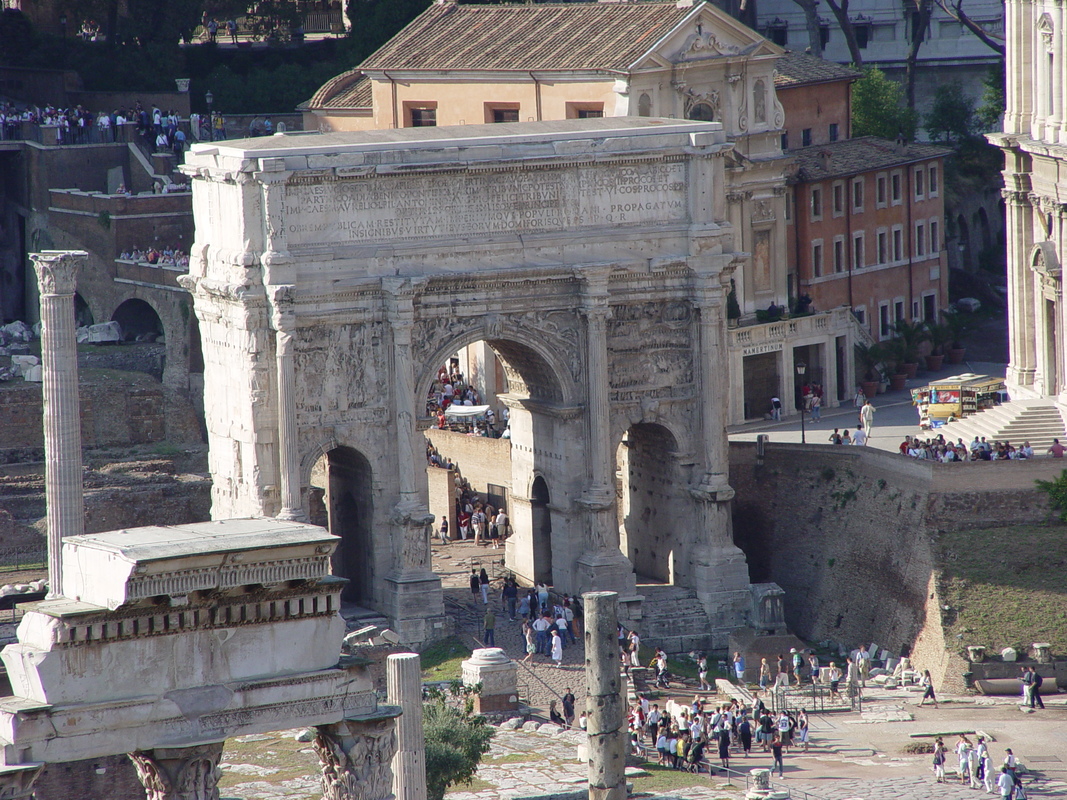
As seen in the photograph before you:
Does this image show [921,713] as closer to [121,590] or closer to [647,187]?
[647,187]

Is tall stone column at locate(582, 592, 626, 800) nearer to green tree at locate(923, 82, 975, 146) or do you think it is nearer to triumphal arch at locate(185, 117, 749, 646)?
triumphal arch at locate(185, 117, 749, 646)

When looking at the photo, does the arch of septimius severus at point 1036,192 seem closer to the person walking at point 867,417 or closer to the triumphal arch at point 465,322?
the person walking at point 867,417

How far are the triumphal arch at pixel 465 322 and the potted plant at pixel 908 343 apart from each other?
15901mm

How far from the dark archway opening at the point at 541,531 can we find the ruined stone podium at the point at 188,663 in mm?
30658

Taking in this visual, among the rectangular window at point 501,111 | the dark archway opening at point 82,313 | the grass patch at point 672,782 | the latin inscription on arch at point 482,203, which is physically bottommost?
the grass patch at point 672,782

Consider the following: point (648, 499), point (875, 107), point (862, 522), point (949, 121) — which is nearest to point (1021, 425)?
point (862, 522)

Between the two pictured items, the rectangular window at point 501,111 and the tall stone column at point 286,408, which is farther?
the rectangular window at point 501,111

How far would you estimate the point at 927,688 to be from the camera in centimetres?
5288

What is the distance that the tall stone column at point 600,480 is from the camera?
55125 mm

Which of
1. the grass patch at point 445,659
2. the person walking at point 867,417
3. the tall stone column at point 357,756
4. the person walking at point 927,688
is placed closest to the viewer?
the tall stone column at point 357,756

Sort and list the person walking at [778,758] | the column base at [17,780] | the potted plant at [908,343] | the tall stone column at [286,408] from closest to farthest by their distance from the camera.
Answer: the column base at [17,780] < the person walking at [778,758] < the tall stone column at [286,408] < the potted plant at [908,343]

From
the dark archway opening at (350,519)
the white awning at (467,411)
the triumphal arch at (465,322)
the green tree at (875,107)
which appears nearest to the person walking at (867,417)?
the triumphal arch at (465,322)

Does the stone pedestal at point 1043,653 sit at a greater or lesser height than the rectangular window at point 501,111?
lesser

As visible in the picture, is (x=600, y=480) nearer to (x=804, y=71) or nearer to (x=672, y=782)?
(x=672, y=782)
